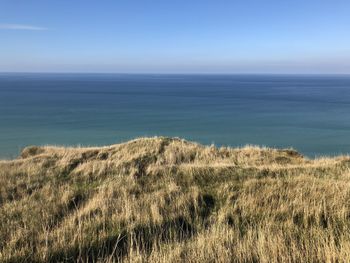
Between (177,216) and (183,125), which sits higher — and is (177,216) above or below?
above

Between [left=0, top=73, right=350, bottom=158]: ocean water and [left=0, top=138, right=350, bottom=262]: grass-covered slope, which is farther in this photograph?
[left=0, top=73, right=350, bottom=158]: ocean water

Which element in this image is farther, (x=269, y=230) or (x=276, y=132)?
(x=276, y=132)

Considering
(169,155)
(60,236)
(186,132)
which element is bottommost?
(186,132)

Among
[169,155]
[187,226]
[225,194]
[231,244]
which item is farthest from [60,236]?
[169,155]

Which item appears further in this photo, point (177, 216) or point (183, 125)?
point (183, 125)

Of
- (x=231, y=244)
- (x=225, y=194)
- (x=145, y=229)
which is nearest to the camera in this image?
(x=231, y=244)

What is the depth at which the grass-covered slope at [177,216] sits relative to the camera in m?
3.95

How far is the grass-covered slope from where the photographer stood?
395 cm

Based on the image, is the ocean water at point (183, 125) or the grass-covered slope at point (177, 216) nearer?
the grass-covered slope at point (177, 216)

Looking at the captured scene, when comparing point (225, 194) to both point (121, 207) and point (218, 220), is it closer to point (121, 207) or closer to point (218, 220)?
point (218, 220)

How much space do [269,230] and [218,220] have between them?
0.94 meters

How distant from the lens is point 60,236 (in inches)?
180

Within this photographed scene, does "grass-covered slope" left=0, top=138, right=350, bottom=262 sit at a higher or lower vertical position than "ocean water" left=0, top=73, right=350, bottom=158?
higher

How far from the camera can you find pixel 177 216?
559 cm
